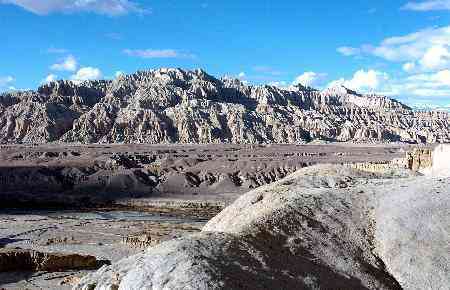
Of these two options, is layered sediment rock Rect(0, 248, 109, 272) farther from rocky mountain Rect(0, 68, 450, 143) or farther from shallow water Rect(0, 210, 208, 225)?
rocky mountain Rect(0, 68, 450, 143)

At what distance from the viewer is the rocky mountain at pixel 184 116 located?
430 feet

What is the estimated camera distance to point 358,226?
1617 centimetres

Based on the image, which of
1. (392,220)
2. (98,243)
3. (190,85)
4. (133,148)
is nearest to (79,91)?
(190,85)

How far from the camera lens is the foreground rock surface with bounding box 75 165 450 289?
1134 centimetres

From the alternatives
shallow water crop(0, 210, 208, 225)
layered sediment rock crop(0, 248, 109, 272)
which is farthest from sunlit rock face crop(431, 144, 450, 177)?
shallow water crop(0, 210, 208, 225)

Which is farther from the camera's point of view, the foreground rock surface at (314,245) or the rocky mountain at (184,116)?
the rocky mountain at (184,116)

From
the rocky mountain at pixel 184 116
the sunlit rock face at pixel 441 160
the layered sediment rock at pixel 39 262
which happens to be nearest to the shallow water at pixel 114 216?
the layered sediment rock at pixel 39 262

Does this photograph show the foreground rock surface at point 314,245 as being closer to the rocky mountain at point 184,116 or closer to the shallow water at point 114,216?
the shallow water at point 114,216

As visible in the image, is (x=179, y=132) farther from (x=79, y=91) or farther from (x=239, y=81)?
(x=239, y=81)

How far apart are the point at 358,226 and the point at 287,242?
2.89 m

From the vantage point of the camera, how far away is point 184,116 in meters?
136

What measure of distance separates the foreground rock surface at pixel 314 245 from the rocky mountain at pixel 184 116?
11334cm

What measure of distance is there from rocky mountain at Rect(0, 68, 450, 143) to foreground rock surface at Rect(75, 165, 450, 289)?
113 m

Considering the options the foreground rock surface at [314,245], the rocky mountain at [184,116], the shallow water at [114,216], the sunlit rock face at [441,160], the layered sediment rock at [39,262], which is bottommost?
the shallow water at [114,216]
